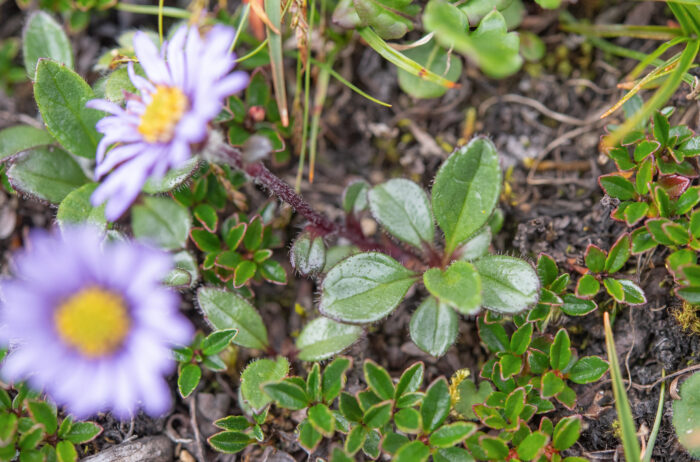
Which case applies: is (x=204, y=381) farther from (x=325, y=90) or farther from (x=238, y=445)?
(x=325, y=90)

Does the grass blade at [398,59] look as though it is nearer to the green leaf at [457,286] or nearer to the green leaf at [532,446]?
the green leaf at [457,286]

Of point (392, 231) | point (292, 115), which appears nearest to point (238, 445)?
point (392, 231)

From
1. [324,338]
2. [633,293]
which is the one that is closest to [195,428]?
[324,338]

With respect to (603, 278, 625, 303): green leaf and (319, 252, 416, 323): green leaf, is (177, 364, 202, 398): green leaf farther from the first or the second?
(603, 278, 625, 303): green leaf

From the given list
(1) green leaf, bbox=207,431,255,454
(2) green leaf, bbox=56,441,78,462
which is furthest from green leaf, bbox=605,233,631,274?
(2) green leaf, bbox=56,441,78,462

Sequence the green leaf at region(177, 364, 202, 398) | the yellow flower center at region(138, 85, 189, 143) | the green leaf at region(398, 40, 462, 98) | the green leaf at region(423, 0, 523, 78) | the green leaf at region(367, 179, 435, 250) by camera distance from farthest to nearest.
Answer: the green leaf at region(398, 40, 462, 98) < the green leaf at region(367, 179, 435, 250) < the green leaf at region(177, 364, 202, 398) < the yellow flower center at region(138, 85, 189, 143) < the green leaf at region(423, 0, 523, 78)

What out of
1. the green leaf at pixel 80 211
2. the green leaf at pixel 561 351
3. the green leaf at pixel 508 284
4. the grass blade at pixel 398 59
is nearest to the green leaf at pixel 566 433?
the green leaf at pixel 561 351
